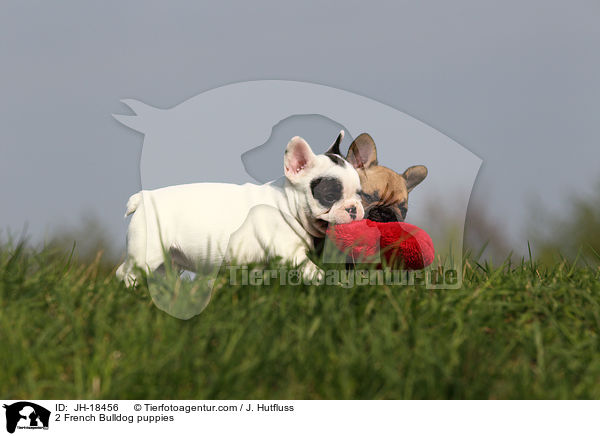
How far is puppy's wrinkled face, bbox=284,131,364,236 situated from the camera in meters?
4.27

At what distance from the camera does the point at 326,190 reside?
14.0 feet

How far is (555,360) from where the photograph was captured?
10.3ft

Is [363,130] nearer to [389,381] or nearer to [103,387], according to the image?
[389,381]

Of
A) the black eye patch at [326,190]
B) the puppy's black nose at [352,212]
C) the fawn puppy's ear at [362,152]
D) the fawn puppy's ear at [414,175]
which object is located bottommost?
the puppy's black nose at [352,212]

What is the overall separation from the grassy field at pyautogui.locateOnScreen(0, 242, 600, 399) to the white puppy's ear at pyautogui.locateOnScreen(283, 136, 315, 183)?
906 mm

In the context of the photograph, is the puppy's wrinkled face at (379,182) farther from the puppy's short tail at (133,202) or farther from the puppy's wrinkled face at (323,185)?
the puppy's short tail at (133,202)

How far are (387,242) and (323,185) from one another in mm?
695

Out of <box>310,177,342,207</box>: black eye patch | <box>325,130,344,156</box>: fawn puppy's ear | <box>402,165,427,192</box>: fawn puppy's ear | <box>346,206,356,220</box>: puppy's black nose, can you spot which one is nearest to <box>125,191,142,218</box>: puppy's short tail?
<box>310,177,342,207</box>: black eye patch

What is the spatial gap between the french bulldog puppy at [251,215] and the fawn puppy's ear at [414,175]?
0.54 meters

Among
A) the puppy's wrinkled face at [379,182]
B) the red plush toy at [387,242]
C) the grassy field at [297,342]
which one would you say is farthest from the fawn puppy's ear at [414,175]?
the grassy field at [297,342]
